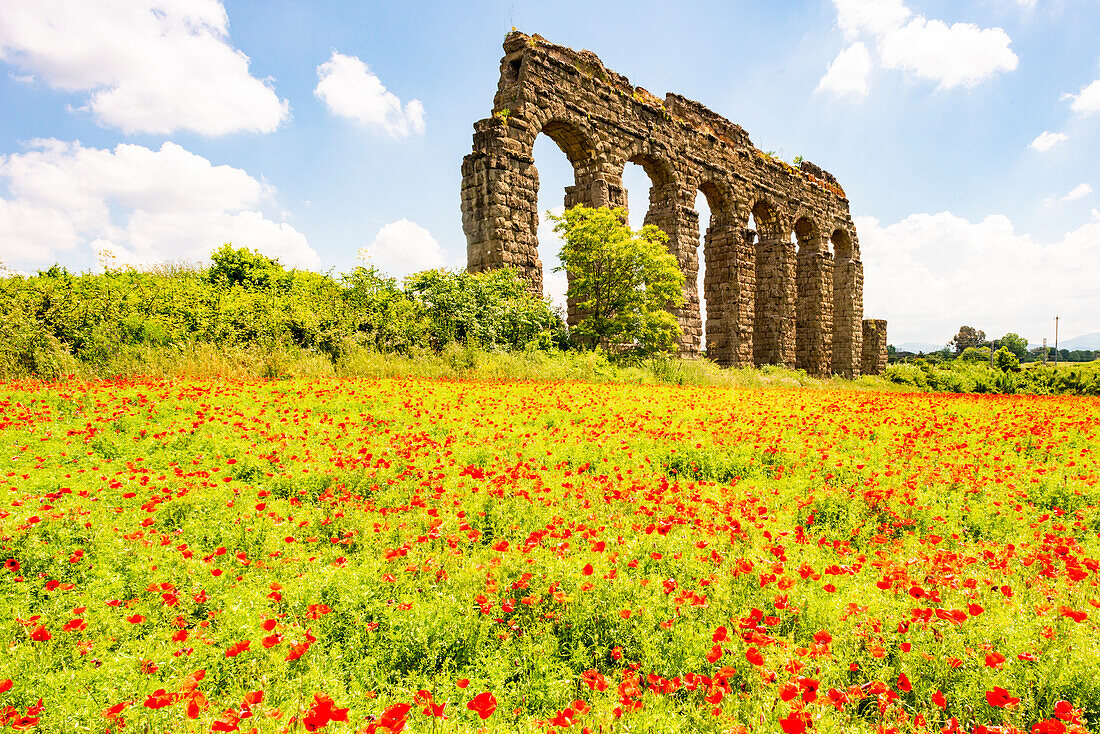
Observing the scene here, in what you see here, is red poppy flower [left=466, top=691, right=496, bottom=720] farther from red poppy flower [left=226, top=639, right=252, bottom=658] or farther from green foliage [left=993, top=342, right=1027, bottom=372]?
green foliage [left=993, top=342, right=1027, bottom=372]

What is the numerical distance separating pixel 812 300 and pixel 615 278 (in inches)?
578

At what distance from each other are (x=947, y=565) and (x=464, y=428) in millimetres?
4324

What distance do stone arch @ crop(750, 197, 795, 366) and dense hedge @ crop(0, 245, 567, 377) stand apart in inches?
467

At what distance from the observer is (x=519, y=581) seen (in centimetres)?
307

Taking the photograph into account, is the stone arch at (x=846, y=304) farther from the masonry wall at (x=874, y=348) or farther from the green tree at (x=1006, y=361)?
the green tree at (x=1006, y=361)

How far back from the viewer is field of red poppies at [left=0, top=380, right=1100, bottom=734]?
7.32 ft

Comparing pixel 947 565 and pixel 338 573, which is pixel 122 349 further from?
pixel 947 565

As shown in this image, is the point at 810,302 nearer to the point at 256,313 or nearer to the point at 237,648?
the point at 256,313

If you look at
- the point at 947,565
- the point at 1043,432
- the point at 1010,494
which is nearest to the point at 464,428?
the point at 947,565

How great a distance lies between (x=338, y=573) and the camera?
3.09 meters

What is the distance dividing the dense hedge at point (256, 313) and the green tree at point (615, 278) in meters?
1.11

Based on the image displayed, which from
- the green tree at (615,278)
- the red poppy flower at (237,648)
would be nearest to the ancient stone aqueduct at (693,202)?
the green tree at (615,278)

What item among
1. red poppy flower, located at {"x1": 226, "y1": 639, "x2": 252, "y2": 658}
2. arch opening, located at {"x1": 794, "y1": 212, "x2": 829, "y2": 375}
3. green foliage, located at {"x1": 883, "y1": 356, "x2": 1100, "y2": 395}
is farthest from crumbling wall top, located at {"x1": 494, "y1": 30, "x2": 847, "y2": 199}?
red poppy flower, located at {"x1": 226, "y1": 639, "x2": 252, "y2": 658}

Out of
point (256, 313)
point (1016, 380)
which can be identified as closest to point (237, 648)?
point (256, 313)
